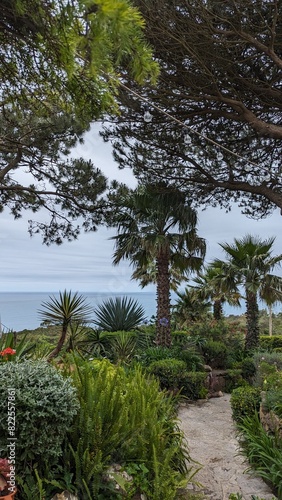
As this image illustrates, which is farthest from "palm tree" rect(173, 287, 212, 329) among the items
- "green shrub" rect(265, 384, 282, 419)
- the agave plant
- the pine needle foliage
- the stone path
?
the pine needle foliage

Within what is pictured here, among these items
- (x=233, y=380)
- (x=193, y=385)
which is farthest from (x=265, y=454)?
(x=233, y=380)

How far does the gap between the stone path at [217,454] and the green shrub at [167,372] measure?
483 millimetres

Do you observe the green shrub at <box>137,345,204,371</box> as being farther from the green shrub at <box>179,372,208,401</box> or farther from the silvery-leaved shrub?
the silvery-leaved shrub

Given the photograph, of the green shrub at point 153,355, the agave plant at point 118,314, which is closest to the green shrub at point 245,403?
the green shrub at point 153,355

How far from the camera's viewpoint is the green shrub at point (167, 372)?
6910 millimetres


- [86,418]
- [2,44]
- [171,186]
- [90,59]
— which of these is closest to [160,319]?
[171,186]

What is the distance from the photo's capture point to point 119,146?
8.23 metres

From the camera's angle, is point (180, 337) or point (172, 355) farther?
point (180, 337)

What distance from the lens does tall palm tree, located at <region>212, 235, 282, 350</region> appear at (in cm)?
968

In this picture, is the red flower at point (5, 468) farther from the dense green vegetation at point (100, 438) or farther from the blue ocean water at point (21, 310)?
the blue ocean water at point (21, 310)

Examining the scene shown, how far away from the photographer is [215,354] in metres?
9.32

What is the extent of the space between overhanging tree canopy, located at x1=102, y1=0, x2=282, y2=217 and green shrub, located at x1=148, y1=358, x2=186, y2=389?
375 centimetres

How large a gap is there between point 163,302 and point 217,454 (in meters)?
4.45

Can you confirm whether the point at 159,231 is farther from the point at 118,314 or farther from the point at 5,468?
the point at 5,468
